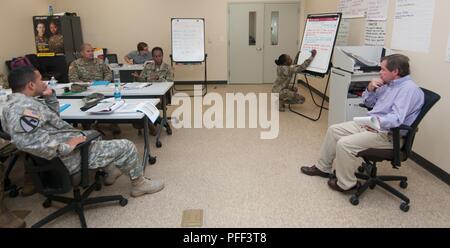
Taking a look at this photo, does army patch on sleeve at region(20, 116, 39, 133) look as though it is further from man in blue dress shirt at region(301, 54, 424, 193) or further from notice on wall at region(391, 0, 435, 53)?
notice on wall at region(391, 0, 435, 53)

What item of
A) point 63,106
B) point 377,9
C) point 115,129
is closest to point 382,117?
point 377,9

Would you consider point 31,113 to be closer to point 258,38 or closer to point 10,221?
point 10,221

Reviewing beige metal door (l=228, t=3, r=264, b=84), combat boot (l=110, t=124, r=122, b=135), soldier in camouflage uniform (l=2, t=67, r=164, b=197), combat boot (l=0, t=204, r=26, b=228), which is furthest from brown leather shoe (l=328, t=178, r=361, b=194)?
beige metal door (l=228, t=3, r=264, b=84)

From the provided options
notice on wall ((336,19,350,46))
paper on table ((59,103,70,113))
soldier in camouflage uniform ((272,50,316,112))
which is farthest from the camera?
soldier in camouflage uniform ((272,50,316,112))

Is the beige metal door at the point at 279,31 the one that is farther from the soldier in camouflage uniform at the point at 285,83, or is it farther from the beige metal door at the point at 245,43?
the soldier in camouflage uniform at the point at 285,83

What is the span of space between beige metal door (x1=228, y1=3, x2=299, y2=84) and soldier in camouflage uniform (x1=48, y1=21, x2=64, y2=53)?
353 cm

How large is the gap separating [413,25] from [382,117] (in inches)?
59.4

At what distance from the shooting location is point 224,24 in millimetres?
7078

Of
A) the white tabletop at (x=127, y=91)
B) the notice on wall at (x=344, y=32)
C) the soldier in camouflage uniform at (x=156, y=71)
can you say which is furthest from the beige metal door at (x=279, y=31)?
the white tabletop at (x=127, y=91)

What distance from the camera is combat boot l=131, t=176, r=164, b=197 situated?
2.59 metres

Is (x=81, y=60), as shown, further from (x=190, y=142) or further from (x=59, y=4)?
(x=59, y=4)

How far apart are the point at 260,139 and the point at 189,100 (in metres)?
2.37

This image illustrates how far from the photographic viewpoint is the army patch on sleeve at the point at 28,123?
1854mm
